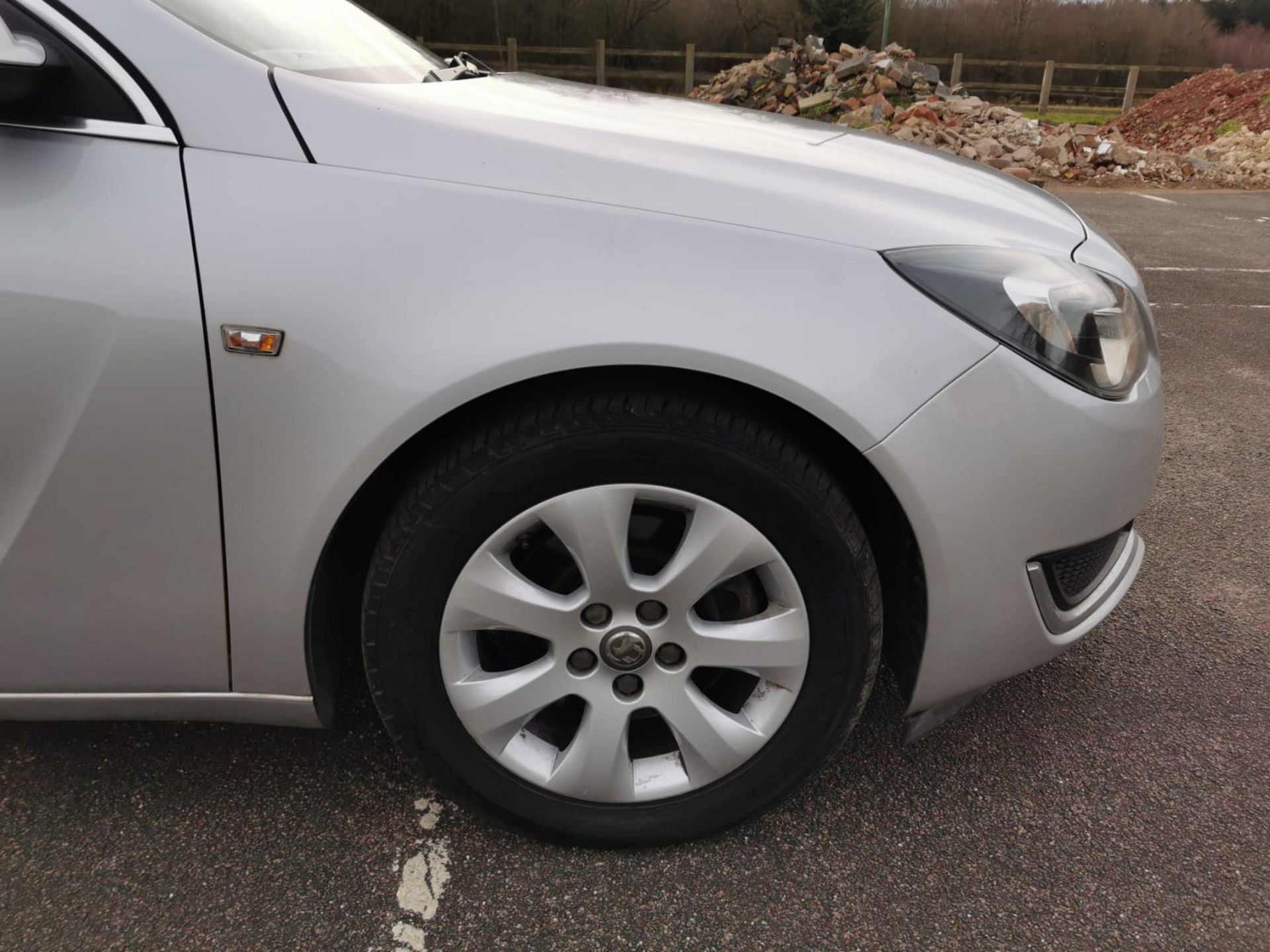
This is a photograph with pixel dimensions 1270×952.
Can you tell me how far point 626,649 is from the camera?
57.7 inches

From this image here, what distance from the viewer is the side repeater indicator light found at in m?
1.28

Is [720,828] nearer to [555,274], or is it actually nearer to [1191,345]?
[555,274]

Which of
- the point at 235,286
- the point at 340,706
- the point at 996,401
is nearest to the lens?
the point at 235,286

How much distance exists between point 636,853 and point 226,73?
1.43 metres

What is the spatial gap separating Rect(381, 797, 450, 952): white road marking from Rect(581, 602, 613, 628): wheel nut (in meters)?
0.52

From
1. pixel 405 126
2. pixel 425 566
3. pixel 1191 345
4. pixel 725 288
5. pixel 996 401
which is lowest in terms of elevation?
pixel 1191 345

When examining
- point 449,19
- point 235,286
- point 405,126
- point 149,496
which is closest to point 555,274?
point 405,126

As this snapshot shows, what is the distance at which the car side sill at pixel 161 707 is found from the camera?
4.88 feet

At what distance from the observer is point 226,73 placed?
133cm

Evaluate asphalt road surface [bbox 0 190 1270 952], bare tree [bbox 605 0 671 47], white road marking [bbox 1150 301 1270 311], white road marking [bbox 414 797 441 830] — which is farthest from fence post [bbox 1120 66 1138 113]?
white road marking [bbox 414 797 441 830]

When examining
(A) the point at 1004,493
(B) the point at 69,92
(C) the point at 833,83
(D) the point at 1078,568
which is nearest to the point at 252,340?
(B) the point at 69,92

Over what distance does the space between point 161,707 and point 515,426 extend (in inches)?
30.5

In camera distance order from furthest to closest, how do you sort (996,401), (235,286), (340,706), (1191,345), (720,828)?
(1191,345) < (340,706) < (720,828) < (996,401) < (235,286)

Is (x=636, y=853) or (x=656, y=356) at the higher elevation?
(x=656, y=356)
